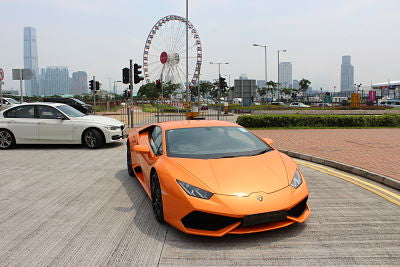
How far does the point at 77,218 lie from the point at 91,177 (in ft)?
7.75

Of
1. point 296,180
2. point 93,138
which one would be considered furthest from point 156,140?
point 93,138

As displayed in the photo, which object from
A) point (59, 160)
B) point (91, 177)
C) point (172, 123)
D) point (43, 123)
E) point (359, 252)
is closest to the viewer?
point (359, 252)

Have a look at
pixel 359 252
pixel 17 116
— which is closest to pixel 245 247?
pixel 359 252

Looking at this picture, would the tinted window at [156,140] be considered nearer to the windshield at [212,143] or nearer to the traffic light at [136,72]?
the windshield at [212,143]

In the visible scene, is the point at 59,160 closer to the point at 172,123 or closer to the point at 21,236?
the point at 172,123

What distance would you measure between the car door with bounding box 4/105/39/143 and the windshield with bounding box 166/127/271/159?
7071mm

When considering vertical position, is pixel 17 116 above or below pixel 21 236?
above

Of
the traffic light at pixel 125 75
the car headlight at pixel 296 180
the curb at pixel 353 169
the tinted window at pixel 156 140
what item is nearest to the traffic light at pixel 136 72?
the traffic light at pixel 125 75

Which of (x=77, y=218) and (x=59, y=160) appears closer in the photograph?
(x=77, y=218)

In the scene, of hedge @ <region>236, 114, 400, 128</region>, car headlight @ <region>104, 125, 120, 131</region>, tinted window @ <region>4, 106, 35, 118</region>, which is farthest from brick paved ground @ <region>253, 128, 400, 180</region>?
tinted window @ <region>4, 106, 35, 118</region>

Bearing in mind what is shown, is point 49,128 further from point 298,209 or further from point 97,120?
point 298,209

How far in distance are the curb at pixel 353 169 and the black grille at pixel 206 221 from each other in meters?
3.60

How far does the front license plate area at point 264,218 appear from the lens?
10.8ft

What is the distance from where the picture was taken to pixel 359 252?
3217mm
